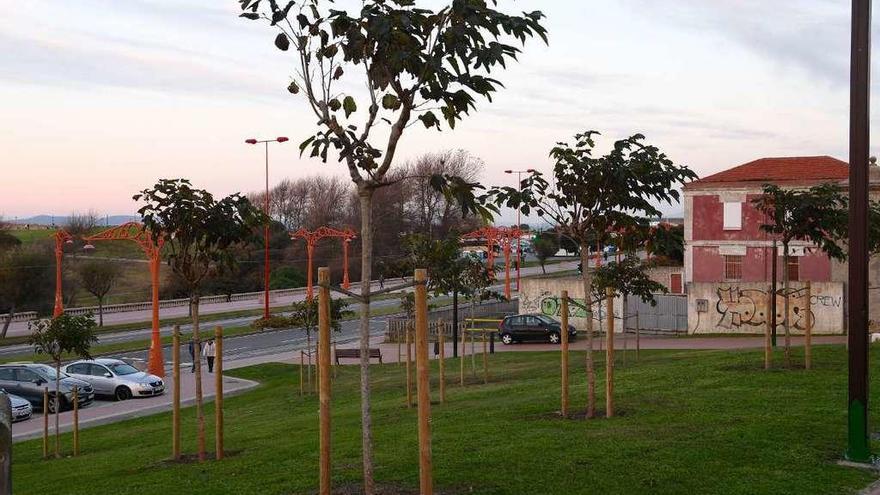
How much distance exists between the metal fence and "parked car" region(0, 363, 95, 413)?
71.8ft

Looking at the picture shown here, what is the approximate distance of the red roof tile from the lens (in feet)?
142

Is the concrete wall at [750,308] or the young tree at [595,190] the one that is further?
the concrete wall at [750,308]

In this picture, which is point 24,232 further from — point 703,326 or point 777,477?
point 777,477

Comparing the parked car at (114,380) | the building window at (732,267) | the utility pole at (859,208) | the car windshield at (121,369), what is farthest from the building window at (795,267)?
the utility pole at (859,208)

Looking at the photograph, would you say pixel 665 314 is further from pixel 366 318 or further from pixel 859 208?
pixel 366 318

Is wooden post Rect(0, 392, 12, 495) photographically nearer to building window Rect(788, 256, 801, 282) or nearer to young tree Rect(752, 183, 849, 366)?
young tree Rect(752, 183, 849, 366)

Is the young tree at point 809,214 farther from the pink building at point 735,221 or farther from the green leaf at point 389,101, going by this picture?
the pink building at point 735,221

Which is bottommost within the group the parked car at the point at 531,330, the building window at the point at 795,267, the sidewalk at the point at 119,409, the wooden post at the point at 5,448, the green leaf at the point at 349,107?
the sidewalk at the point at 119,409

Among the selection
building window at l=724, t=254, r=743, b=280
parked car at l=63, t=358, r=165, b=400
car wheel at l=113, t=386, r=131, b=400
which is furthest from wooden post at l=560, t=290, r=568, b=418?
building window at l=724, t=254, r=743, b=280

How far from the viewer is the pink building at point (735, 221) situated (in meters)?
43.4

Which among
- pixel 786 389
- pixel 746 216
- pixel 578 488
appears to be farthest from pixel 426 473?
pixel 746 216

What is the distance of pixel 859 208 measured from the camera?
1044 centimetres

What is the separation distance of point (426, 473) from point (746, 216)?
129 ft

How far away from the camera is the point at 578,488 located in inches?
348
